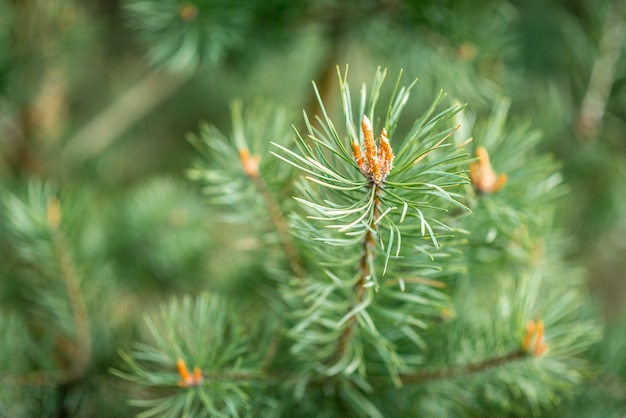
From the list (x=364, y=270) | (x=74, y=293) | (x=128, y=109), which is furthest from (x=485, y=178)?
(x=128, y=109)

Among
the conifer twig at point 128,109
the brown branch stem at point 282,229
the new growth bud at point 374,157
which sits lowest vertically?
the conifer twig at point 128,109

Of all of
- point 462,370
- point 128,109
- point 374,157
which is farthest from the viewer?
point 128,109

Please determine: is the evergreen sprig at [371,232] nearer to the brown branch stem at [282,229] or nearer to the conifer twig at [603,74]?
Answer: the brown branch stem at [282,229]

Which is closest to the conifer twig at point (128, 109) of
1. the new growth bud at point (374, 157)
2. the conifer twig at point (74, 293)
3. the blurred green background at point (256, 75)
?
the blurred green background at point (256, 75)

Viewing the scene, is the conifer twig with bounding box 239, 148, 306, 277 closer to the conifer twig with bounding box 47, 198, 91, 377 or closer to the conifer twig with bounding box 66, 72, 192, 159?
the conifer twig with bounding box 47, 198, 91, 377

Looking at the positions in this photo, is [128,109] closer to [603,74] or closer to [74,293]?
[74,293]
